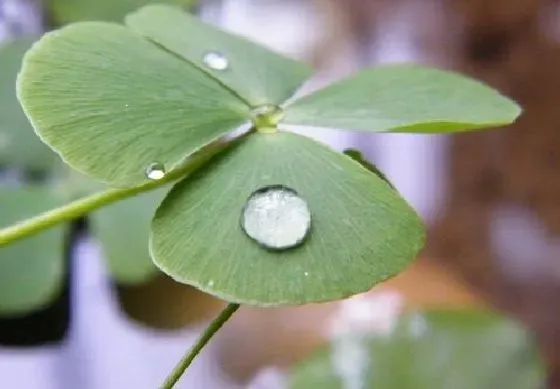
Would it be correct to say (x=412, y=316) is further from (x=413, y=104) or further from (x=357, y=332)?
(x=413, y=104)

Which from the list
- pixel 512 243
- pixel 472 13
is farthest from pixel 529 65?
pixel 512 243

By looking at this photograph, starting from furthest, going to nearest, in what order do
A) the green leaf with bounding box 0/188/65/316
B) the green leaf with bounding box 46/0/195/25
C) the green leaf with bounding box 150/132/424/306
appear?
the green leaf with bounding box 46/0/195/25 < the green leaf with bounding box 0/188/65/316 < the green leaf with bounding box 150/132/424/306

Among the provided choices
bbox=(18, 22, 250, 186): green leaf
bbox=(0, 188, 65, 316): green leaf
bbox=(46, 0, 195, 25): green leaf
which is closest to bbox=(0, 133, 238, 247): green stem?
bbox=(18, 22, 250, 186): green leaf

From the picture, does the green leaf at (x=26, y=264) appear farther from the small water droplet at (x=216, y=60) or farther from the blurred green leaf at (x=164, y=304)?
the small water droplet at (x=216, y=60)

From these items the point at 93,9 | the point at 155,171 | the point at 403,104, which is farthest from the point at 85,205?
the point at 93,9

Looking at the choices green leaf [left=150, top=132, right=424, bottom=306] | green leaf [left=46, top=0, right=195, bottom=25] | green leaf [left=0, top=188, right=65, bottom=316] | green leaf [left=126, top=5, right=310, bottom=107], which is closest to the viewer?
green leaf [left=150, top=132, right=424, bottom=306]

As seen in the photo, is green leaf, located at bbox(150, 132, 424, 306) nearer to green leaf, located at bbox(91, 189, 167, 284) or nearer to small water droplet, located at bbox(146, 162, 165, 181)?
small water droplet, located at bbox(146, 162, 165, 181)

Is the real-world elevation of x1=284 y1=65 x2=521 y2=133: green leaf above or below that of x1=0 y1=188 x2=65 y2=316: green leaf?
above

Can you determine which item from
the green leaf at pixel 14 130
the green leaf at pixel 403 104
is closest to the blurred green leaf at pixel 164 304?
the green leaf at pixel 14 130
